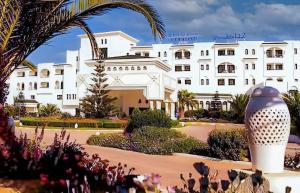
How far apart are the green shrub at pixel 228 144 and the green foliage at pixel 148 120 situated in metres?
7.98

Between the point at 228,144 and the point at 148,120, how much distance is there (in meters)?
8.83

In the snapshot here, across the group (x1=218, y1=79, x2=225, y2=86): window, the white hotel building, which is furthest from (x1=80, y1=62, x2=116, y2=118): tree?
(x1=218, y1=79, x2=225, y2=86): window

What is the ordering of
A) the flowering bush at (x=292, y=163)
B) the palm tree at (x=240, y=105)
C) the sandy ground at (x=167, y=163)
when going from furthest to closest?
the palm tree at (x=240, y=105)
the flowering bush at (x=292, y=163)
the sandy ground at (x=167, y=163)

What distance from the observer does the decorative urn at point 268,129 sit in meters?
6.45

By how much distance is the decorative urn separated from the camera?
6445 millimetres

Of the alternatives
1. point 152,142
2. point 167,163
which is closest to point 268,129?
point 167,163

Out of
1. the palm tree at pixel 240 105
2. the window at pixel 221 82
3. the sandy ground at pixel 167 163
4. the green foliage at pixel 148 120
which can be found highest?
the window at pixel 221 82

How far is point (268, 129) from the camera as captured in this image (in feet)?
21.1

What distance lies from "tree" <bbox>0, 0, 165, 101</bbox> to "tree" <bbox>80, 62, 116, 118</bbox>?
31593 mm

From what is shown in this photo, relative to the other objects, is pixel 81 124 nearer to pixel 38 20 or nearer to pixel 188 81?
pixel 38 20

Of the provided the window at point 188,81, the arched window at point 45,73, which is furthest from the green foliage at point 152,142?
the arched window at point 45,73

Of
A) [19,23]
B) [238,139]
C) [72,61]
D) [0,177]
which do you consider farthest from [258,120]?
[72,61]

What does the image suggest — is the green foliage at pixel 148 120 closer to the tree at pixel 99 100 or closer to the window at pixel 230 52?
the tree at pixel 99 100

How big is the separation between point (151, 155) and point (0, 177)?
8.32m
